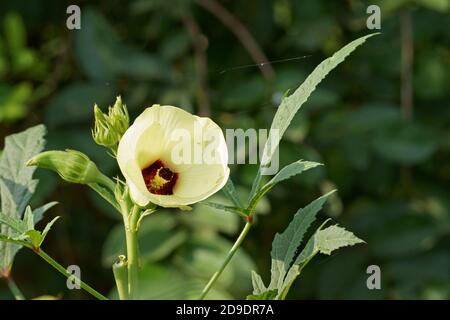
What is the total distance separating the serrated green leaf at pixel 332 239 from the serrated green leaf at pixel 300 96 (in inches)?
1.8

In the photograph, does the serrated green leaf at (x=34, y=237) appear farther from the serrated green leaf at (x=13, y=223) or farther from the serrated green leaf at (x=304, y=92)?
the serrated green leaf at (x=304, y=92)

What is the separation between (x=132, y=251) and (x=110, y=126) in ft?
0.24

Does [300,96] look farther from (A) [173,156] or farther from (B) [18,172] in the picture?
(B) [18,172]

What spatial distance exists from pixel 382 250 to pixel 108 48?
0.52 m

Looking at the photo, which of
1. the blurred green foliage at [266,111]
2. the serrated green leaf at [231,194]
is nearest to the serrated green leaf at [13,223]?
the serrated green leaf at [231,194]

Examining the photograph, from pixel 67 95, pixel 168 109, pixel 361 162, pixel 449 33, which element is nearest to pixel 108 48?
pixel 67 95

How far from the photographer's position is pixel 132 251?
1.52 ft

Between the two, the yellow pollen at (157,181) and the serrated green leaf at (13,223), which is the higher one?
the yellow pollen at (157,181)

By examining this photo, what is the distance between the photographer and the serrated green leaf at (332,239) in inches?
18.7

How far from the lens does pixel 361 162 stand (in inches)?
51.8

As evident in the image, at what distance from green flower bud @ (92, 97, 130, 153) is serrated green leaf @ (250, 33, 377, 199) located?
0.28 ft

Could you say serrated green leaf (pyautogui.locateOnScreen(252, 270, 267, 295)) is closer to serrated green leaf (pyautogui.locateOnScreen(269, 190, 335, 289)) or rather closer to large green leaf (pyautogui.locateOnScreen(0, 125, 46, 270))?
serrated green leaf (pyautogui.locateOnScreen(269, 190, 335, 289))

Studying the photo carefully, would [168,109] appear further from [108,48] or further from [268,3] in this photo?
[268,3]

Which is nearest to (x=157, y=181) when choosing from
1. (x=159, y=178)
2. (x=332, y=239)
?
(x=159, y=178)
